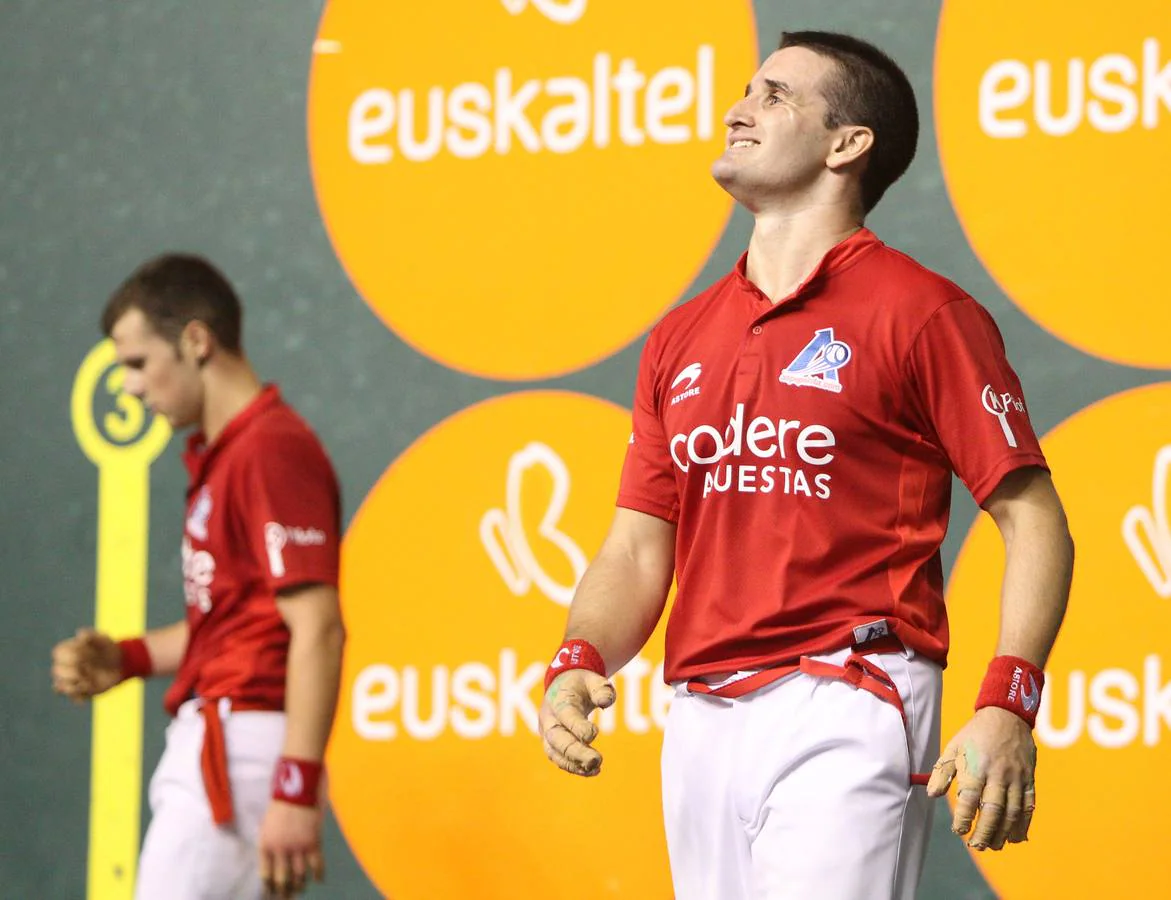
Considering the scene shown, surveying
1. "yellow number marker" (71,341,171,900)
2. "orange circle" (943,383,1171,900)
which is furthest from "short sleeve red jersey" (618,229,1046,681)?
"yellow number marker" (71,341,171,900)

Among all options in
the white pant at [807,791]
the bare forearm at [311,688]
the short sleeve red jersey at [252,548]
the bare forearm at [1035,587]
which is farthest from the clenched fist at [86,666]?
the bare forearm at [1035,587]

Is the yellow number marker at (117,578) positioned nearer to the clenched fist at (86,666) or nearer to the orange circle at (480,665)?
the orange circle at (480,665)

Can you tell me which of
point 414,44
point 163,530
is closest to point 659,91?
point 414,44

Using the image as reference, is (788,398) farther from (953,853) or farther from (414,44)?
(414,44)

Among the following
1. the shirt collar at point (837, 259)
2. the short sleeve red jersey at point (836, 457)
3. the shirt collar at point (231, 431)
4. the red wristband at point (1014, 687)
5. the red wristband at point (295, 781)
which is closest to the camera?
the red wristband at point (1014, 687)

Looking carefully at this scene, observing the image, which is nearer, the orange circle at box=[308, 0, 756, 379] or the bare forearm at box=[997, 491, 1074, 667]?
the bare forearm at box=[997, 491, 1074, 667]

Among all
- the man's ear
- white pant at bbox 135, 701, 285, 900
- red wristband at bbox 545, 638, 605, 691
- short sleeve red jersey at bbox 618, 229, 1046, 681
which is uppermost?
the man's ear

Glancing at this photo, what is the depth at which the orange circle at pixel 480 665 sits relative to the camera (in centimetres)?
287

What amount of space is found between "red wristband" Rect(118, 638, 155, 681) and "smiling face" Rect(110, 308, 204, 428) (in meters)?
0.36

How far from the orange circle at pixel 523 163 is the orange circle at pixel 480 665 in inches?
6.7

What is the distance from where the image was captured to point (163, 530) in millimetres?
3230

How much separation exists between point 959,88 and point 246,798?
157cm

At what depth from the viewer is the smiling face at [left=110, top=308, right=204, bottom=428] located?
8.38 feet

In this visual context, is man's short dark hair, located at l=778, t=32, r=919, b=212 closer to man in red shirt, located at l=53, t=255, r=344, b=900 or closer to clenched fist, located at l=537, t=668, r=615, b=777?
clenched fist, located at l=537, t=668, r=615, b=777
